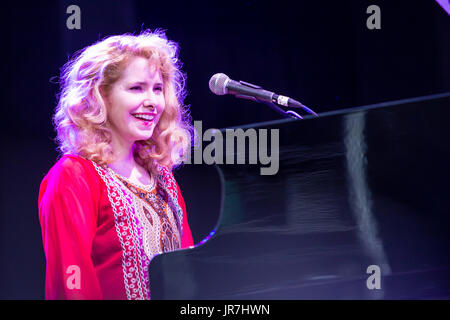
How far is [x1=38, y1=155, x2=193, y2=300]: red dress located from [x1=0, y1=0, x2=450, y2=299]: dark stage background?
0.85m

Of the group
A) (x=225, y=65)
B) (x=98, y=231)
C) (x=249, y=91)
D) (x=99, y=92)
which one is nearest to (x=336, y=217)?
(x=249, y=91)

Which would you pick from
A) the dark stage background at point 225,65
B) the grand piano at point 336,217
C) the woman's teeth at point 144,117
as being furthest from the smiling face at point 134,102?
the dark stage background at point 225,65

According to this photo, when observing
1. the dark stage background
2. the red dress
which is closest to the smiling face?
the red dress

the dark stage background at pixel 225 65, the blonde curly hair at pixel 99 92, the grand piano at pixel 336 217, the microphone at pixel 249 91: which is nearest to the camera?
the grand piano at pixel 336 217

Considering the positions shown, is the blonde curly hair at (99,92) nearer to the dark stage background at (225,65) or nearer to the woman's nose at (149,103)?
the woman's nose at (149,103)

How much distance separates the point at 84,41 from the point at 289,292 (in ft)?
5.22

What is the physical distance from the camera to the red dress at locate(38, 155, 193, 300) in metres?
1.57

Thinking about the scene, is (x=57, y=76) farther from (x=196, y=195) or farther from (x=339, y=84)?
(x=339, y=84)

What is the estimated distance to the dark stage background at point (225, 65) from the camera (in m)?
2.40

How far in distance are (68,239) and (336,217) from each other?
31.4 inches

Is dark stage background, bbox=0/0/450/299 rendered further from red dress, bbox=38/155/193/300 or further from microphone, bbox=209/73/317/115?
microphone, bbox=209/73/317/115

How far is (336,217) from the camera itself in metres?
1.28

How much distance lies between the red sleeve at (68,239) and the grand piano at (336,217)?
0.39m
